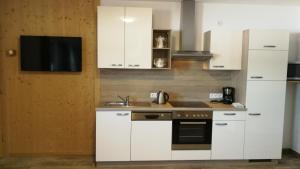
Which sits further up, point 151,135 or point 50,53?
point 50,53

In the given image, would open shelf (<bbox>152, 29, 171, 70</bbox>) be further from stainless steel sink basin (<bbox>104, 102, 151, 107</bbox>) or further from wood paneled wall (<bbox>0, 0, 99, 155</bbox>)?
wood paneled wall (<bbox>0, 0, 99, 155</bbox>)

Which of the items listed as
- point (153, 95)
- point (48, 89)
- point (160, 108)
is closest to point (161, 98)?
point (153, 95)

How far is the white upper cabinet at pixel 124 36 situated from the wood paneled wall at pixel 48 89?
36cm

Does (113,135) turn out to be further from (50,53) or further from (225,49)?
(225,49)

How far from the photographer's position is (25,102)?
4191mm

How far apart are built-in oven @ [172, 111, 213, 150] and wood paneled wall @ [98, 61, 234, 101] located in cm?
60

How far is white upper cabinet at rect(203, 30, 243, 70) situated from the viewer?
409cm

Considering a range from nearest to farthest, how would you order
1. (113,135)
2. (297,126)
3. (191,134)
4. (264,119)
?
(113,135)
(191,134)
(264,119)
(297,126)

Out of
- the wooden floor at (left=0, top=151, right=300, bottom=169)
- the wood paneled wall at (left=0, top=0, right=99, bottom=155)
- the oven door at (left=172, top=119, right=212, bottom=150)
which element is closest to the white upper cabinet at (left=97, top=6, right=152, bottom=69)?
the wood paneled wall at (left=0, top=0, right=99, bottom=155)

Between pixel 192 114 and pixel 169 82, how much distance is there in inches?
29.5

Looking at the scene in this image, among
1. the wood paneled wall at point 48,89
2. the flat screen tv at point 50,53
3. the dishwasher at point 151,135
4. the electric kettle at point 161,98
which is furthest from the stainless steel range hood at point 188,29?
the flat screen tv at point 50,53

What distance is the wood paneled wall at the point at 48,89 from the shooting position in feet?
13.4

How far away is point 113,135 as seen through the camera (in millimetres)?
3830

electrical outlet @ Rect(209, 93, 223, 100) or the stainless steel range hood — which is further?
electrical outlet @ Rect(209, 93, 223, 100)
